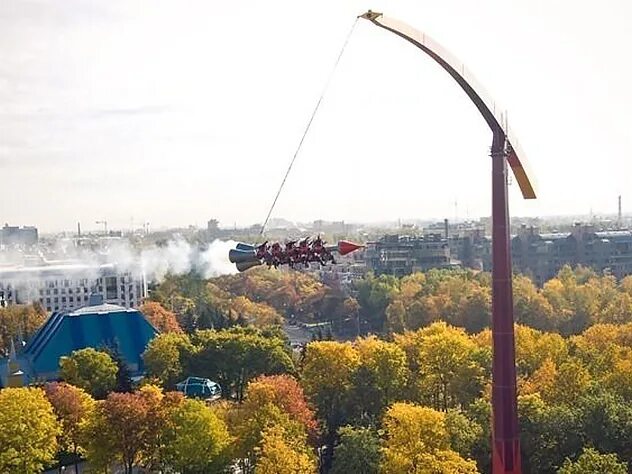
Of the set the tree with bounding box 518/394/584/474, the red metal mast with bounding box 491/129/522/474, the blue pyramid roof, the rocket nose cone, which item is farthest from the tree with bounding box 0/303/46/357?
the rocket nose cone

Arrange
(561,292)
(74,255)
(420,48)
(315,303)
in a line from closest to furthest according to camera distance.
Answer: (420,48)
(561,292)
(315,303)
(74,255)

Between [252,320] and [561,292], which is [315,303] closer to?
[252,320]

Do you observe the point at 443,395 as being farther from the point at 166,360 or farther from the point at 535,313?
the point at 535,313

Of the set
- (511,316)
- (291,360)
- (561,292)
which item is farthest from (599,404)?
(561,292)

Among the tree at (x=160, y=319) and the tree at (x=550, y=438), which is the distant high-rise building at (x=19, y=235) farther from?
the tree at (x=550, y=438)

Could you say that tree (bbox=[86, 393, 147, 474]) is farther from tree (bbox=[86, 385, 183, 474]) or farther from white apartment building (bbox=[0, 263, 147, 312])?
white apartment building (bbox=[0, 263, 147, 312])

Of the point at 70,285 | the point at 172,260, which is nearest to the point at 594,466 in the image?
the point at 172,260

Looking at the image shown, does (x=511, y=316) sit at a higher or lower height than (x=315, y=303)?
higher
